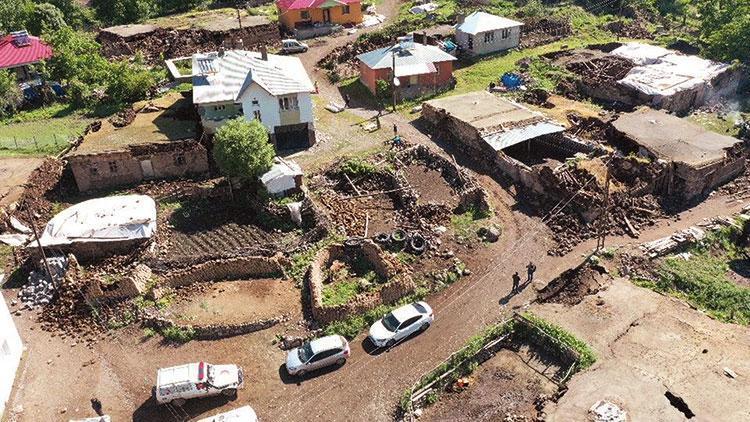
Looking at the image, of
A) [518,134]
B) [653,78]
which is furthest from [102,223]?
[653,78]

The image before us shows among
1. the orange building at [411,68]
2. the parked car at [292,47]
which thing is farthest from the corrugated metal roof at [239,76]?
the parked car at [292,47]

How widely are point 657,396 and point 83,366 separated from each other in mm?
26973

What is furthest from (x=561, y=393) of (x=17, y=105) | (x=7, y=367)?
(x=17, y=105)

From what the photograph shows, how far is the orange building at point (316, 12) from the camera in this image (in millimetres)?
76062

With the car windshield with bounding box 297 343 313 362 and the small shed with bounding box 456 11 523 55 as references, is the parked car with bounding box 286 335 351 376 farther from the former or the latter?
the small shed with bounding box 456 11 523 55

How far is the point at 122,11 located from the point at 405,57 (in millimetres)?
45129

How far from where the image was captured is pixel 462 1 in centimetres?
8512

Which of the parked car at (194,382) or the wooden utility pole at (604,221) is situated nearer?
the parked car at (194,382)

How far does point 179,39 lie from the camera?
72.9 metres

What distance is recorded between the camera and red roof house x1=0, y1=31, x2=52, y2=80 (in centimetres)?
6244

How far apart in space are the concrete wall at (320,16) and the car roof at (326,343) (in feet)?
182

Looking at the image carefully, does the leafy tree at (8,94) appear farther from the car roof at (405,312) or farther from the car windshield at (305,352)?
the car roof at (405,312)

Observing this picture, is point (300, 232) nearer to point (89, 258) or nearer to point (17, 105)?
point (89, 258)

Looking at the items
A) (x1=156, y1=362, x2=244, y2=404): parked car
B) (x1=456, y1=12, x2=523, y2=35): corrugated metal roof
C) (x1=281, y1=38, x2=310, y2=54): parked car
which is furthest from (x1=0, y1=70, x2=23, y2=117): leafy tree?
(x1=456, y1=12, x2=523, y2=35): corrugated metal roof
